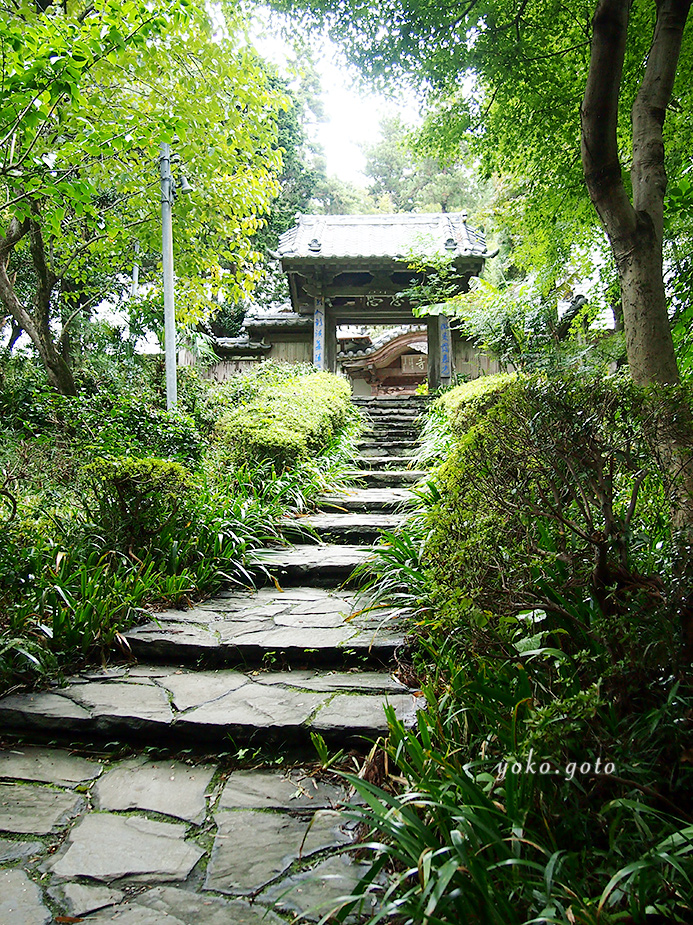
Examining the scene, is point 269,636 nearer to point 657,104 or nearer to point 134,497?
point 134,497

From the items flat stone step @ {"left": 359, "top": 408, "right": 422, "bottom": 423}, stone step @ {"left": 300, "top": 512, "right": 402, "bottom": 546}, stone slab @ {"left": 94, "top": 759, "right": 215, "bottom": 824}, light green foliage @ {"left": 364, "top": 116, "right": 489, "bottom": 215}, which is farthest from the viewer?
light green foliage @ {"left": 364, "top": 116, "right": 489, "bottom": 215}

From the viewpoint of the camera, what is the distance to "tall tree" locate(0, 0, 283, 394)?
454cm

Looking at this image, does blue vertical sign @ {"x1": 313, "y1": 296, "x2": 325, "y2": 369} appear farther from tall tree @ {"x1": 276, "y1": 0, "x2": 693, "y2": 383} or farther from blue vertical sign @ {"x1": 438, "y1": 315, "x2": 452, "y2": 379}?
tall tree @ {"x1": 276, "y1": 0, "x2": 693, "y2": 383}

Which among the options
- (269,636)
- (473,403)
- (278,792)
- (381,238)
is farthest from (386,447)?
(381,238)

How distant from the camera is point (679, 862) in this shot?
1.33 meters

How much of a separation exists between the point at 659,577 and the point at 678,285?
220 centimetres

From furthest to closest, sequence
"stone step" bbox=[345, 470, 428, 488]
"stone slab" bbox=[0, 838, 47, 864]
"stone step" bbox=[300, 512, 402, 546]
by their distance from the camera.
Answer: "stone step" bbox=[345, 470, 428, 488], "stone step" bbox=[300, 512, 402, 546], "stone slab" bbox=[0, 838, 47, 864]

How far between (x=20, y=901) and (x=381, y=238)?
13.8 meters

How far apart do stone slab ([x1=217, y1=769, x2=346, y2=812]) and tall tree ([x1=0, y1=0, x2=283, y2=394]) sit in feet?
12.9

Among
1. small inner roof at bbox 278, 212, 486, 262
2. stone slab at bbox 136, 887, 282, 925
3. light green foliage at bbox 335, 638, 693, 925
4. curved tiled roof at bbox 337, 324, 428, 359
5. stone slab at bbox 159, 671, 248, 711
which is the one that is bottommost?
stone slab at bbox 136, 887, 282, 925

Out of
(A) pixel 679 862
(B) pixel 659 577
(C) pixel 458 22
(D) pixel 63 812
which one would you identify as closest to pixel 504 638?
(B) pixel 659 577

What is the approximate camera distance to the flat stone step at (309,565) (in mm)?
4109

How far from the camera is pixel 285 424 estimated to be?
628cm

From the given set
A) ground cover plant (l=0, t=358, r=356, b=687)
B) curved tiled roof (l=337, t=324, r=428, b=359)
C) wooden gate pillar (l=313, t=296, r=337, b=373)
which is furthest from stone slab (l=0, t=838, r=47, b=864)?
curved tiled roof (l=337, t=324, r=428, b=359)
